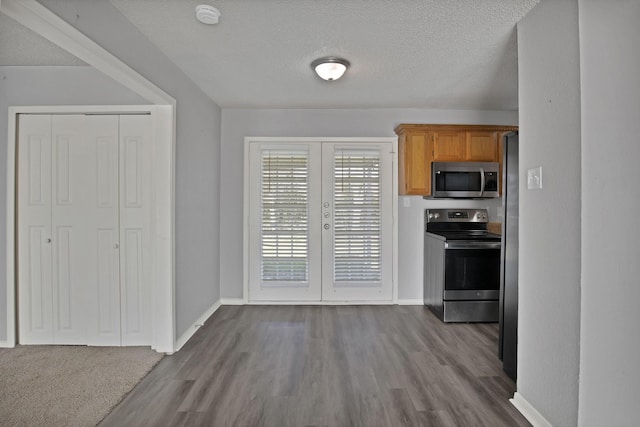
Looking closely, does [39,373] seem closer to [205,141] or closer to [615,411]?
[205,141]

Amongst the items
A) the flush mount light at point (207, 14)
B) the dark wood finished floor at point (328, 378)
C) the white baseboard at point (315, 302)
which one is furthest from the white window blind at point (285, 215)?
the flush mount light at point (207, 14)

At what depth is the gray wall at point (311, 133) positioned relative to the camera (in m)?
4.09

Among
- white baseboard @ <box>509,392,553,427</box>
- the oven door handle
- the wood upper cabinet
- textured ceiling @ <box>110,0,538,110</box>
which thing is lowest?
white baseboard @ <box>509,392,553,427</box>

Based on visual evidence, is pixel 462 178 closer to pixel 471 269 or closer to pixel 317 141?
pixel 471 269

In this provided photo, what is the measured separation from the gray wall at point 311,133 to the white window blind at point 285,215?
310 millimetres

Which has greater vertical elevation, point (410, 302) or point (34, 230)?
point (34, 230)

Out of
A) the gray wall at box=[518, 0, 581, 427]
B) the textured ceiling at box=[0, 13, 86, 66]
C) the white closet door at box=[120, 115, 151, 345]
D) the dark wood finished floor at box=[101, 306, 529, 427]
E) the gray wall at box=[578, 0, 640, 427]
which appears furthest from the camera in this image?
the white closet door at box=[120, 115, 151, 345]

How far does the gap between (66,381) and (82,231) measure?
3.94ft

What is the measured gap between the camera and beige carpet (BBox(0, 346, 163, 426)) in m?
1.94

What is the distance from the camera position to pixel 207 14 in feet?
6.59

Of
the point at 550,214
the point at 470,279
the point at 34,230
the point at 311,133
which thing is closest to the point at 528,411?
the point at 550,214

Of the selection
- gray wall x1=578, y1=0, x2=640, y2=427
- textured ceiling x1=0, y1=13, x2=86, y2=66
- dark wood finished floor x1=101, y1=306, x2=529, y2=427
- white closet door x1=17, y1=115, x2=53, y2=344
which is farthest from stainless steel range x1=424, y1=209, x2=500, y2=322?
textured ceiling x1=0, y1=13, x2=86, y2=66

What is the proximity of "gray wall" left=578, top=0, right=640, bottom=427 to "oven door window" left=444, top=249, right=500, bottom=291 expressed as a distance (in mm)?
1987

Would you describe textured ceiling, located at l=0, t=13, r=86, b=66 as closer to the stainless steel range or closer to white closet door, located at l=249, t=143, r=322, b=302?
white closet door, located at l=249, t=143, r=322, b=302
